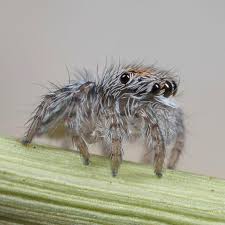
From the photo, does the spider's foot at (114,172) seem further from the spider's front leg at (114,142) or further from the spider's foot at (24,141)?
the spider's foot at (24,141)

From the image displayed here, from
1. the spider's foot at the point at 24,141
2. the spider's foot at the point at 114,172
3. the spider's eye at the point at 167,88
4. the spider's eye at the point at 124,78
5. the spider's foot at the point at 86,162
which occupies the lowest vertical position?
the spider's foot at the point at 86,162

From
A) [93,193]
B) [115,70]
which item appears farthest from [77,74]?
[93,193]

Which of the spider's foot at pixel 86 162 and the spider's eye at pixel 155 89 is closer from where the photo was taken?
the spider's foot at pixel 86 162

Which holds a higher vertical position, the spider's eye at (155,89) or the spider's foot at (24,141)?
the spider's eye at (155,89)

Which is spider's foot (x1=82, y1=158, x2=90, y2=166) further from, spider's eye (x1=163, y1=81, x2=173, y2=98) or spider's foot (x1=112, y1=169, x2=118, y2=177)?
spider's eye (x1=163, y1=81, x2=173, y2=98)

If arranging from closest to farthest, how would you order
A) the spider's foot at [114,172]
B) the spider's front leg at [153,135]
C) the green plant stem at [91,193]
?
the green plant stem at [91,193] < the spider's foot at [114,172] < the spider's front leg at [153,135]

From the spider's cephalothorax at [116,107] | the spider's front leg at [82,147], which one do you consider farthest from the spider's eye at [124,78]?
the spider's front leg at [82,147]

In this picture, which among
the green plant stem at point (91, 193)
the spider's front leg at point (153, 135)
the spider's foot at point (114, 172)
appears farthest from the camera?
the spider's front leg at point (153, 135)
